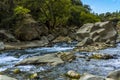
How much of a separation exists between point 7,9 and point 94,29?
14.2 meters

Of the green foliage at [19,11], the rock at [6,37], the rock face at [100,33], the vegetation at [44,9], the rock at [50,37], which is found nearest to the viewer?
the rock at [6,37]

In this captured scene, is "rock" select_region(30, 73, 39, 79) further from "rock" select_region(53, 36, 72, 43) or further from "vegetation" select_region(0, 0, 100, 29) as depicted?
"vegetation" select_region(0, 0, 100, 29)

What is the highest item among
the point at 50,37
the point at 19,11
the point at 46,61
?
the point at 19,11

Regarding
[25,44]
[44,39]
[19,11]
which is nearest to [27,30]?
[25,44]

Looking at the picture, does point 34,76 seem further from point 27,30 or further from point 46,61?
point 27,30

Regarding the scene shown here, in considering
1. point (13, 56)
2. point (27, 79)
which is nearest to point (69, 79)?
point (27, 79)

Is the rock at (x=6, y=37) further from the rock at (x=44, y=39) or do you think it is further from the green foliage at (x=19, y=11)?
the rock at (x=44, y=39)

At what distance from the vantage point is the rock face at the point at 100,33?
41.2 metres

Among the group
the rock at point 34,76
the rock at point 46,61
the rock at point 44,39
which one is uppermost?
the rock at point 44,39

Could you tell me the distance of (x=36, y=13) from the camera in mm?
53719

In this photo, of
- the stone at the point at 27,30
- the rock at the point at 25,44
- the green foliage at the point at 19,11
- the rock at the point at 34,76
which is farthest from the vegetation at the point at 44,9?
the rock at the point at 34,76

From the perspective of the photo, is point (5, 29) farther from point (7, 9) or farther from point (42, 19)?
point (42, 19)

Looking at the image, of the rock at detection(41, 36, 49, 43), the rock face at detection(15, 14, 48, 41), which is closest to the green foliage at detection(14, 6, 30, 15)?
the rock face at detection(15, 14, 48, 41)

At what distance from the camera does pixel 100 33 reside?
42.1m
